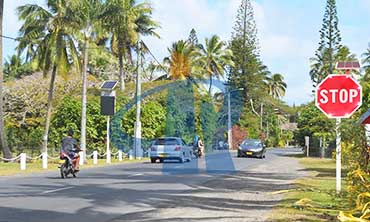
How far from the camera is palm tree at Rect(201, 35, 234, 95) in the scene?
77.0 m

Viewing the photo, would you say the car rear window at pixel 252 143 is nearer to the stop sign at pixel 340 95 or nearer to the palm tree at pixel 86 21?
the palm tree at pixel 86 21

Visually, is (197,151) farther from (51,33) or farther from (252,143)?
(51,33)

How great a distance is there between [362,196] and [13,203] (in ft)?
25.0

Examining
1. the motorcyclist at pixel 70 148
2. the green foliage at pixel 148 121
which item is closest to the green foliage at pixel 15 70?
the green foliage at pixel 148 121

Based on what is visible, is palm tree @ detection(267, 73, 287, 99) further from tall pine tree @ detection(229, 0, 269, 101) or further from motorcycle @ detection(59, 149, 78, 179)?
motorcycle @ detection(59, 149, 78, 179)

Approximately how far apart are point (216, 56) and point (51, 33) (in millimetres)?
43384

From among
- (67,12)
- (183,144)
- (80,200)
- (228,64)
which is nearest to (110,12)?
(67,12)

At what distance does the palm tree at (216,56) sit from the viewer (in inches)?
3031

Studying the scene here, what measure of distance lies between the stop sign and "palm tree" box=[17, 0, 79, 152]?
23387 millimetres

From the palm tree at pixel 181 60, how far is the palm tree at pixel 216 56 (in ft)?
26.5

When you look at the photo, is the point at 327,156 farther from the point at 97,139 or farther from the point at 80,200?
the point at 80,200

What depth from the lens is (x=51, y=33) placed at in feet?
117

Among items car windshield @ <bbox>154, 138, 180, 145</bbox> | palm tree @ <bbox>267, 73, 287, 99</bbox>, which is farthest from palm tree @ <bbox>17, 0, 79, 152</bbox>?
palm tree @ <bbox>267, 73, 287, 99</bbox>

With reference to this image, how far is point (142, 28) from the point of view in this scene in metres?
55.5
